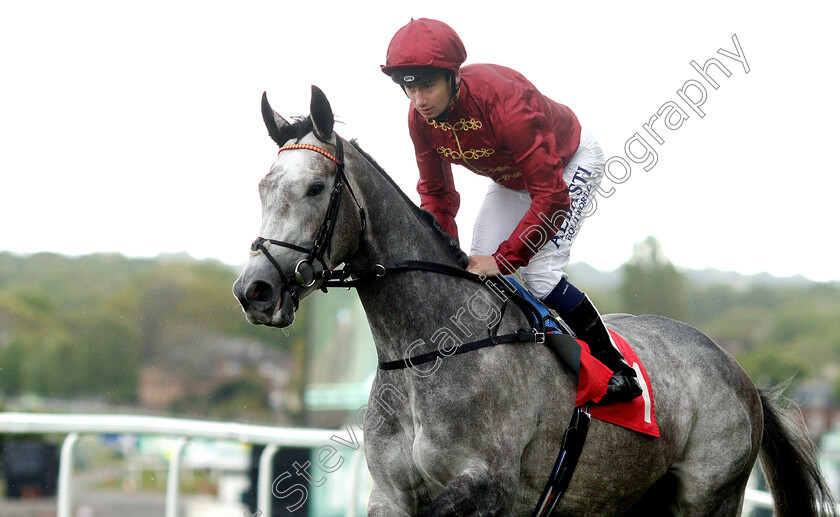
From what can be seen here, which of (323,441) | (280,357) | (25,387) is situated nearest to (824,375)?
(280,357)

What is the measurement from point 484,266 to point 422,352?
15.1 inches

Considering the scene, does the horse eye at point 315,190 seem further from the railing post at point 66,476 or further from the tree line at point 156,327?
the tree line at point 156,327

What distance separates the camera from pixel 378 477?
264 centimetres

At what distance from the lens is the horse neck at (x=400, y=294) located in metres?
2.64

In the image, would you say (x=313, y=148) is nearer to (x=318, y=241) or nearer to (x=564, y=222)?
(x=318, y=241)

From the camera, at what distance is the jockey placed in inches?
108

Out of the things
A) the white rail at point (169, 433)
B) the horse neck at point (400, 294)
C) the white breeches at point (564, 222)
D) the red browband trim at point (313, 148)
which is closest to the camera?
the red browband trim at point (313, 148)

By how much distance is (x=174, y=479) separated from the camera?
4375mm

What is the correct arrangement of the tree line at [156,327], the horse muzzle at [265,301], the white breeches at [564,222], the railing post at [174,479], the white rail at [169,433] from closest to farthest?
the horse muzzle at [265,301] < the white breeches at [564,222] < the white rail at [169,433] < the railing post at [174,479] < the tree line at [156,327]

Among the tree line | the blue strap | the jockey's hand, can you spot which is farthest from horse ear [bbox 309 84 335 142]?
the tree line

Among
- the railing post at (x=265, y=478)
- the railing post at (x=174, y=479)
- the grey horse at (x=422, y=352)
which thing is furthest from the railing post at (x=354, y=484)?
the grey horse at (x=422, y=352)

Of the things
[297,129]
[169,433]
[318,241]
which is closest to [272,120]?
[297,129]

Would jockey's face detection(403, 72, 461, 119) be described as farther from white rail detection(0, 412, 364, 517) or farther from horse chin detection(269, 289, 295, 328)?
white rail detection(0, 412, 364, 517)

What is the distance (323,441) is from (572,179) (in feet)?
6.82
